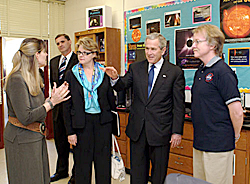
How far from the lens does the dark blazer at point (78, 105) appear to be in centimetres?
264

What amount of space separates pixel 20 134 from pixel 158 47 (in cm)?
144

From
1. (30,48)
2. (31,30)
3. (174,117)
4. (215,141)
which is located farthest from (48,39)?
(215,141)

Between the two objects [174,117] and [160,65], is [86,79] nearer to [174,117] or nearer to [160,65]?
[160,65]

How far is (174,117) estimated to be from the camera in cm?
255

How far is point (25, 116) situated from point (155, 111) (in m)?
1.13

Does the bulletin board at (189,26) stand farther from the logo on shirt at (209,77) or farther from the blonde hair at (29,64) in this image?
the blonde hair at (29,64)

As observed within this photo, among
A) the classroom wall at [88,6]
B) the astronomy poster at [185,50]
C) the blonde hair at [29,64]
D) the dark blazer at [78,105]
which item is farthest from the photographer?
the classroom wall at [88,6]

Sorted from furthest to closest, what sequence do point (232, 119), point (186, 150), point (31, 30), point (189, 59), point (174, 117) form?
point (31, 30)
point (189, 59)
point (186, 150)
point (174, 117)
point (232, 119)

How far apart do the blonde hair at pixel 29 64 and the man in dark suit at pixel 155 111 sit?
66cm

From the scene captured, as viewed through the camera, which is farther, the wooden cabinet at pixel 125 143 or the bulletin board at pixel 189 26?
the wooden cabinet at pixel 125 143

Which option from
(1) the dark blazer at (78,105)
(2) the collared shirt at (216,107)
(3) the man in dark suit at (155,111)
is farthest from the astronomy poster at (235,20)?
(1) the dark blazer at (78,105)

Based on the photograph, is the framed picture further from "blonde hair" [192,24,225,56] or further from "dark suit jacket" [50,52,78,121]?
"blonde hair" [192,24,225,56]

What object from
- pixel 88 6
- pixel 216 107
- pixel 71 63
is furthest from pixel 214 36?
pixel 88 6

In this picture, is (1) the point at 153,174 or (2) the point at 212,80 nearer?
(2) the point at 212,80
